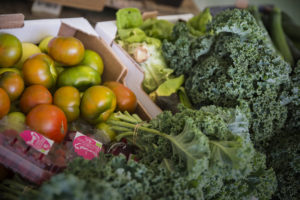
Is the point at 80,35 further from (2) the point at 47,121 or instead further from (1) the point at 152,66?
(2) the point at 47,121

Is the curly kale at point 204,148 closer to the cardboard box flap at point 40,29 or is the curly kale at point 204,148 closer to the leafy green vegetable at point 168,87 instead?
the leafy green vegetable at point 168,87

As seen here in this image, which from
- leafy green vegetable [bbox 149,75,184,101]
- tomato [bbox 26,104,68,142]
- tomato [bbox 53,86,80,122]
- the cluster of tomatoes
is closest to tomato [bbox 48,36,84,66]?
the cluster of tomatoes

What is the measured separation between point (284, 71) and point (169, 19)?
126 cm

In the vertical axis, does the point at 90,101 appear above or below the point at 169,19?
below

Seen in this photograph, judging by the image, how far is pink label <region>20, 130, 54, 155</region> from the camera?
99 centimetres

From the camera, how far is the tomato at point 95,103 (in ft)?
4.28

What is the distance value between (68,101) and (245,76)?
1.01 metres

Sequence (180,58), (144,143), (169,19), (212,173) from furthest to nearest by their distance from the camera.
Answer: (169,19), (180,58), (144,143), (212,173)

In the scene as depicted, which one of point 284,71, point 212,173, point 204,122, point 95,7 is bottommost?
point 95,7

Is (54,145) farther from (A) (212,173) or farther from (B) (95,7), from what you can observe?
(B) (95,7)

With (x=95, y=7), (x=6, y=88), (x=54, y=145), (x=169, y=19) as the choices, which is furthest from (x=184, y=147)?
(x=95, y=7)

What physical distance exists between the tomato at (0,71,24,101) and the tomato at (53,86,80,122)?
6.9 inches

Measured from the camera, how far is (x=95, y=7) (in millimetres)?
2635

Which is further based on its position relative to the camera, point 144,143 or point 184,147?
point 144,143
